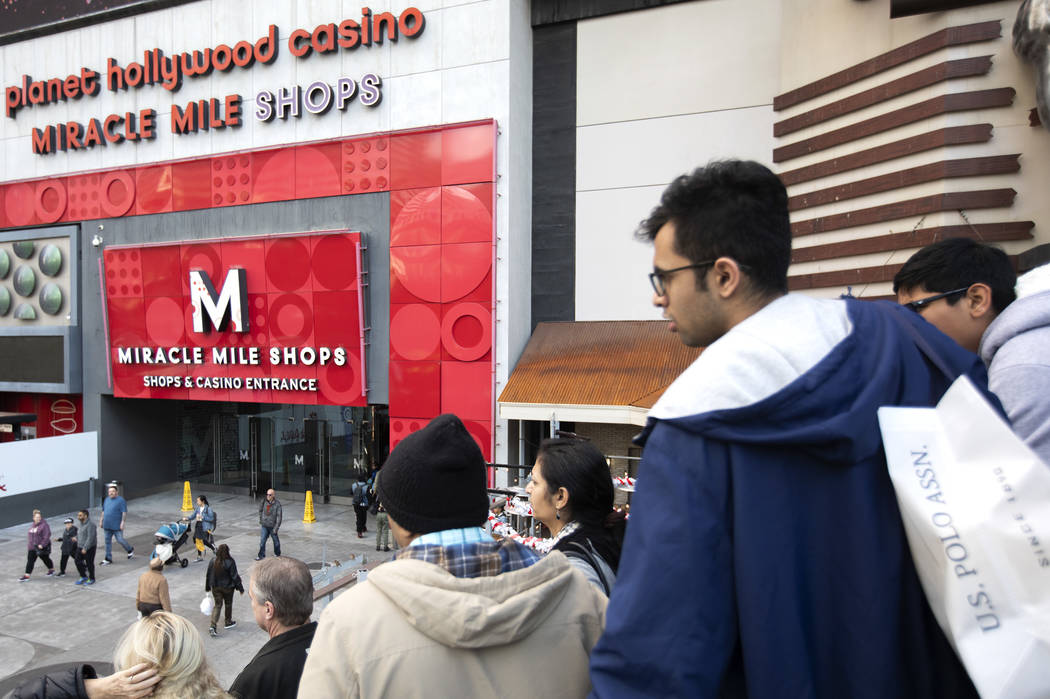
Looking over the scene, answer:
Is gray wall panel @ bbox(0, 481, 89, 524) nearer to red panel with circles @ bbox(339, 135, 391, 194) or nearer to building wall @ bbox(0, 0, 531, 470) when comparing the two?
building wall @ bbox(0, 0, 531, 470)

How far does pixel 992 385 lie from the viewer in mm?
1867

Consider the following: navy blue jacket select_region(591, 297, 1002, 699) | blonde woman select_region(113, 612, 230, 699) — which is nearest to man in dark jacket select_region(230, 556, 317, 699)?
blonde woman select_region(113, 612, 230, 699)

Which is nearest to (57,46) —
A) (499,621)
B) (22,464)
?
(22,464)

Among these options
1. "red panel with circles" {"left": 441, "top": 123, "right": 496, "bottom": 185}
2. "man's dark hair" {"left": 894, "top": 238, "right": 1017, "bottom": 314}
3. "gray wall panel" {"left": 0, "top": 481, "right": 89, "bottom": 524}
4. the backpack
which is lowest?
"gray wall panel" {"left": 0, "top": 481, "right": 89, "bottom": 524}

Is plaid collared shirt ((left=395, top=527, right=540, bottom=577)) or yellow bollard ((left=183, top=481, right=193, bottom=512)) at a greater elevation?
plaid collared shirt ((left=395, top=527, right=540, bottom=577))

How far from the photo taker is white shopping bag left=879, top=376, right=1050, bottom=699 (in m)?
1.12

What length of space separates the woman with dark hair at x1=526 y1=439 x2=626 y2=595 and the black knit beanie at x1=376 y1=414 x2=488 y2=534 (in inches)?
44.7

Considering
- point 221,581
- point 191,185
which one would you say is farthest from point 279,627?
point 191,185

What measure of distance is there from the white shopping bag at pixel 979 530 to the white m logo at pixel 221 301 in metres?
17.1

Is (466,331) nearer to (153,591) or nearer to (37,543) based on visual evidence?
(153,591)

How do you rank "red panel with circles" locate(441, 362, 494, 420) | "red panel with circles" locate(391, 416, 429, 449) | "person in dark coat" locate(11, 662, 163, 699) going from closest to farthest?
"person in dark coat" locate(11, 662, 163, 699) < "red panel with circles" locate(441, 362, 494, 420) < "red panel with circles" locate(391, 416, 429, 449)

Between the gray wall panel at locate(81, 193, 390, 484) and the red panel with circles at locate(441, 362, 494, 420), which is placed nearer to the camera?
the red panel with circles at locate(441, 362, 494, 420)

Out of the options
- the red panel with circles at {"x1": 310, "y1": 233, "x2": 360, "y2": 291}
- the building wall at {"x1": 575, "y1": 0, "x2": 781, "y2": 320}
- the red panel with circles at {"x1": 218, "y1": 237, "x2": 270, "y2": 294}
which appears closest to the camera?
the building wall at {"x1": 575, "y1": 0, "x2": 781, "y2": 320}

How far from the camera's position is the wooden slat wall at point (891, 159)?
8.63 metres
